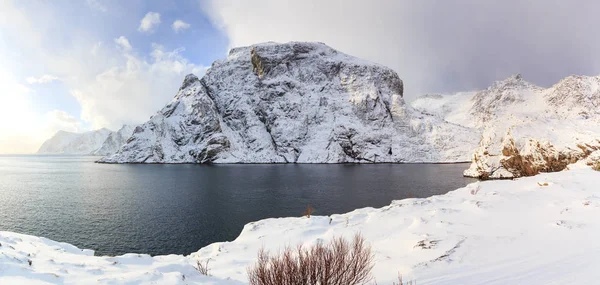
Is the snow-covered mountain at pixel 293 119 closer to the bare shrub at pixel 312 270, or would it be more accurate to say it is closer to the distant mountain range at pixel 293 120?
the distant mountain range at pixel 293 120

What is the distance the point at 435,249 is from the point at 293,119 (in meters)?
147

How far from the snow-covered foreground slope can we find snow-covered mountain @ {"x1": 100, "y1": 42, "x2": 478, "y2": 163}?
123903 millimetres

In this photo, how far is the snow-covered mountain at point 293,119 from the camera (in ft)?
474

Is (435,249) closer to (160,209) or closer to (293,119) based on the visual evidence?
(160,209)

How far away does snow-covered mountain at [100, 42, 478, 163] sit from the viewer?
144500 mm

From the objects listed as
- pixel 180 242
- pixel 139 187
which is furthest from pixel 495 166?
pixel 139 187

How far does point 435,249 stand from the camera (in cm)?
1205

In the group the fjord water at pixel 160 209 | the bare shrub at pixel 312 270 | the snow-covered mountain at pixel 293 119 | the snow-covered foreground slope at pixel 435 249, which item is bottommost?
the fjord water at pixel 160 209

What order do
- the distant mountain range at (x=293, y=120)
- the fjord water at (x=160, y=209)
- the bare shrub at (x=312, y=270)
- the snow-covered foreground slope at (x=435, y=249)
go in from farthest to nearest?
the distant mountain range at (x=293, y=120)
the fjord water at (x=160, y=209)
the snow-covered foreground slope at (x=435, y=249)
the bare shrub at (x=312, y=270)

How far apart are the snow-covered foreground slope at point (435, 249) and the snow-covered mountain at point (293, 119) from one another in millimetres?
123903

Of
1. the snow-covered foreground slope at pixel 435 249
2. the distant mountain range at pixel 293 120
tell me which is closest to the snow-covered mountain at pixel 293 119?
the distant mountain range at pixel 293 120

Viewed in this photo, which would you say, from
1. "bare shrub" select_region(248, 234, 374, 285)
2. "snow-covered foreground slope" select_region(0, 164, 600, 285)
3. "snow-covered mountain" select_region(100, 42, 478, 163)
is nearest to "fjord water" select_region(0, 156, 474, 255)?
"snow-covered foreground slope" select_region(0, 164, 600, 285)

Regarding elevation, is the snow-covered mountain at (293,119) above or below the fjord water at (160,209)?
above

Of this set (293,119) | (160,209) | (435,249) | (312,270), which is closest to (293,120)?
(293,119)
